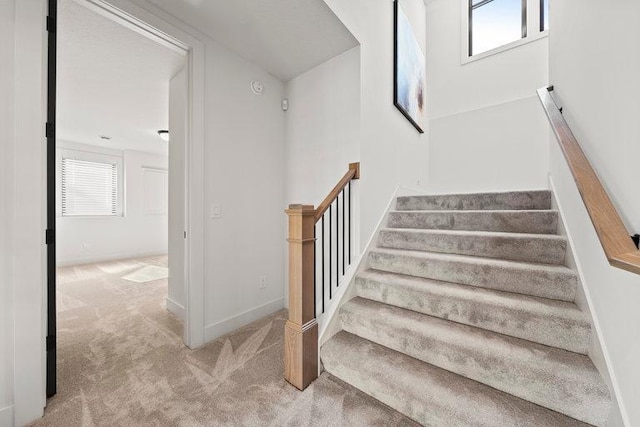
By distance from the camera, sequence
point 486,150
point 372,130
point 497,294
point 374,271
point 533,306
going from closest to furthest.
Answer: point 533,306
point 497,294
point 374,271
point 372,130
point 486,150

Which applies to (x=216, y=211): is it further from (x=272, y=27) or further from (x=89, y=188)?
(x=89, y=188)

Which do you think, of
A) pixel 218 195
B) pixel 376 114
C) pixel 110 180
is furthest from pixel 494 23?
pixel 110 180

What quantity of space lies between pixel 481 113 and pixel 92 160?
712 centimetres

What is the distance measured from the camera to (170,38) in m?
1.78

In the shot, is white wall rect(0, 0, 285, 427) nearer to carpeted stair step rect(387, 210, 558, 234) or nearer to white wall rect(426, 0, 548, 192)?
carpeted stair step rect(387, 210, 558, 234)

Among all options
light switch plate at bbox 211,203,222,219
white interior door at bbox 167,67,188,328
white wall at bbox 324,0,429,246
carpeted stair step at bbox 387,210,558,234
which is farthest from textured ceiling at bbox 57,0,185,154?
carpeted stair step at bbox 387,210,558,234

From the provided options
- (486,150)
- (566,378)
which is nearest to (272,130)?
(566,378)

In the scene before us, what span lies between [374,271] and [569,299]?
1.16 m

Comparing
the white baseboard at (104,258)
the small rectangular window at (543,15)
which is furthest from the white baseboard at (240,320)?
the small rectangular window at (543,15)

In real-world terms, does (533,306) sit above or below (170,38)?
below

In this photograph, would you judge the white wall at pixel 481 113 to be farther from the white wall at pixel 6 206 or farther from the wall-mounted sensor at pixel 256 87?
the white wall at pixel 6 206

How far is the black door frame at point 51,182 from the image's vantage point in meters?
1.34

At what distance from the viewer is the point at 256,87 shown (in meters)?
2.40

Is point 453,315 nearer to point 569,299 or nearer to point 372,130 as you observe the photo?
point 569,299
